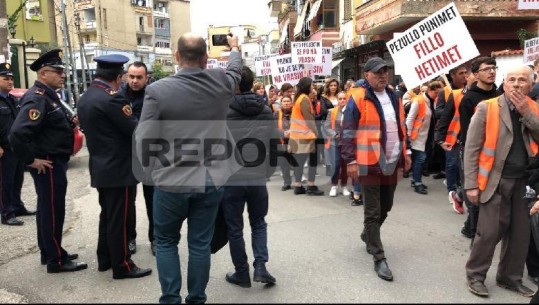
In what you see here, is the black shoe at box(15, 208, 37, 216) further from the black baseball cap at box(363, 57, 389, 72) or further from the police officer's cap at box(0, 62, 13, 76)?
the black baseball cap at box(363, 57, 389, 72)

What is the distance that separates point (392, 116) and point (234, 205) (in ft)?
5.42

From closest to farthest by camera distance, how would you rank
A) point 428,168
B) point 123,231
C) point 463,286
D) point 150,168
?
point 150,168 → point 463,286 → point 123,231 → point 428,168

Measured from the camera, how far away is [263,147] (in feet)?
13.1

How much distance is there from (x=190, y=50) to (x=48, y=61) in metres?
1.94

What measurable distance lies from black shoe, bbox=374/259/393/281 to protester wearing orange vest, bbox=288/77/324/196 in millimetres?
3372

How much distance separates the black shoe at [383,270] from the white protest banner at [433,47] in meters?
3.33

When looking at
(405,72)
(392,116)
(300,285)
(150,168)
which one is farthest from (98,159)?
(405,72)

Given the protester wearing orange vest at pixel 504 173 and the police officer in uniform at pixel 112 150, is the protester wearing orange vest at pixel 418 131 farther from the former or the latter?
the police officer in uniform at pixel 112 150

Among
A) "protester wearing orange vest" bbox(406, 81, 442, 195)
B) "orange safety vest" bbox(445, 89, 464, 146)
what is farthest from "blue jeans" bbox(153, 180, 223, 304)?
"protester wearing orange vest" bbox(406, 81, 442, 195)

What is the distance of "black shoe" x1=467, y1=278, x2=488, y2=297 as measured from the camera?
11.8 ft

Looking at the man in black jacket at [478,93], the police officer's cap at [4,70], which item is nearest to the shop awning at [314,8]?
the police officer's cap at [4,70]

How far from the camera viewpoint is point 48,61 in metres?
4.23

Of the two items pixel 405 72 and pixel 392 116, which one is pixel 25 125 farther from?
pixel 405 72

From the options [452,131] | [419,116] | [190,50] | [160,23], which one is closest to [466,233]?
[452,131]
